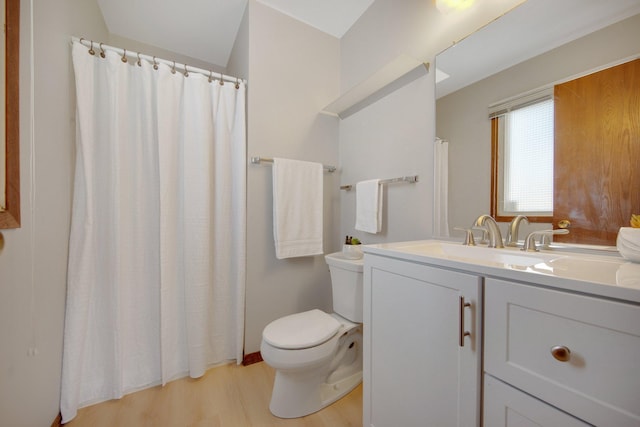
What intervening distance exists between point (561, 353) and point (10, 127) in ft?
5.26

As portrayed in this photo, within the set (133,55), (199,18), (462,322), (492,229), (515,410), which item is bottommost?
(515,410)

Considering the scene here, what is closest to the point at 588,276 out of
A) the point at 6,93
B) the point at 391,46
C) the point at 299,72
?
the point at 391,46

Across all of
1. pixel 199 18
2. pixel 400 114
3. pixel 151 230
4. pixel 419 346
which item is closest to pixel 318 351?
pixel 419 346

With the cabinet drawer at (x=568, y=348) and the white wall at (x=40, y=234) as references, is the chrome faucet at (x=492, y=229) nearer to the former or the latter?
the cabinet drawer at (x=568, y=348)

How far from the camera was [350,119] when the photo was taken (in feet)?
6.10

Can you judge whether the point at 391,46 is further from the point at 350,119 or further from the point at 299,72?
the point at 299,72

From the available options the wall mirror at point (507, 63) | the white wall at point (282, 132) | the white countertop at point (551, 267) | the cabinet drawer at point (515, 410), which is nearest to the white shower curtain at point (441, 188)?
the wall mirror at point (507, 63)

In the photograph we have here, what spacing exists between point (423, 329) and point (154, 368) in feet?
5.13

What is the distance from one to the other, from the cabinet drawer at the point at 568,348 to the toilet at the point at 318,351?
29.6 inches

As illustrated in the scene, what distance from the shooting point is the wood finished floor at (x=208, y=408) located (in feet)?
3.79

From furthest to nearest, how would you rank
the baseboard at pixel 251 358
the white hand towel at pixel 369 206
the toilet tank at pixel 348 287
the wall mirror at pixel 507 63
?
the baseboard at pixel 251 358
the white hand towel at pixel 369 206
the toilet tank at pixel 348 287
the wall mirror at pixel 507 63

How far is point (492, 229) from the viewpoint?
3.30 ft

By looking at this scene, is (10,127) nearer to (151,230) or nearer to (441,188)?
(151,230)

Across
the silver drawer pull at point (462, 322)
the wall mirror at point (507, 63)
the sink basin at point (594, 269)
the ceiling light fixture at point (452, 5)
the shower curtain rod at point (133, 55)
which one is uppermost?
the ceiling light fixture at point (452, 5)
